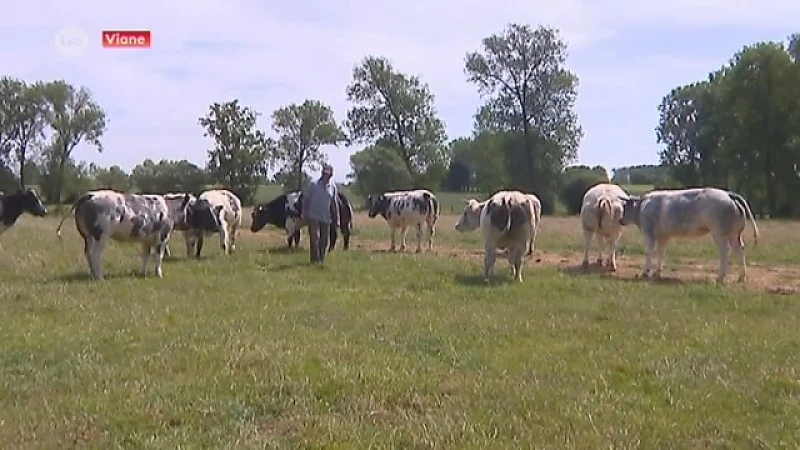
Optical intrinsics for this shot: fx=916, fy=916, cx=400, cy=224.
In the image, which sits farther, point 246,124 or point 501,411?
point 246,124

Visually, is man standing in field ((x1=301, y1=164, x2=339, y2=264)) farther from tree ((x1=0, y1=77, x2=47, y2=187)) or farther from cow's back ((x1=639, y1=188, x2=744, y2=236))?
tree ((x1=0, y1=77, x2=47, y2=187))

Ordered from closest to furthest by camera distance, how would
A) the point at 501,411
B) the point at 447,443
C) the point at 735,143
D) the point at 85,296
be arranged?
the point at 447,443
the point at 501,411
the point at 85,296
the point at 735,143

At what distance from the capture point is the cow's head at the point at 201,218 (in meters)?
21.3

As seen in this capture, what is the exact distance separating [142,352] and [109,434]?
290 cm

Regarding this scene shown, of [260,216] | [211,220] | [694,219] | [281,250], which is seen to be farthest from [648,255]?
[260,216]

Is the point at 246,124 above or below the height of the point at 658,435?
above

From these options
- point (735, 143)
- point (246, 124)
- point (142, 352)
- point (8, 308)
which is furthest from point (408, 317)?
point (246, 124)

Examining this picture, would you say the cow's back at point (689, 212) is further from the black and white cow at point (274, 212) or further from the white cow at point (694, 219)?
the black and white cow at point (274, 212)

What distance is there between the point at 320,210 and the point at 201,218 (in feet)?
10.3

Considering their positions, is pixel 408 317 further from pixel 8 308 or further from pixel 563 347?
pixel 8 308

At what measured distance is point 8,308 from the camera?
12609 millimetres

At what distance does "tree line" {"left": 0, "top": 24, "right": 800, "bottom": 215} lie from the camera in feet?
204

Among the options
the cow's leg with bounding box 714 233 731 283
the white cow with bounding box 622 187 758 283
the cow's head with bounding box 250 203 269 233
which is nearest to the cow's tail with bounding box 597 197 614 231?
the white cow with bounding box 622 187 758 283

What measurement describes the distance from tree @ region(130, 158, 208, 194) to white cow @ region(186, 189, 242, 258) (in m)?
49.1
